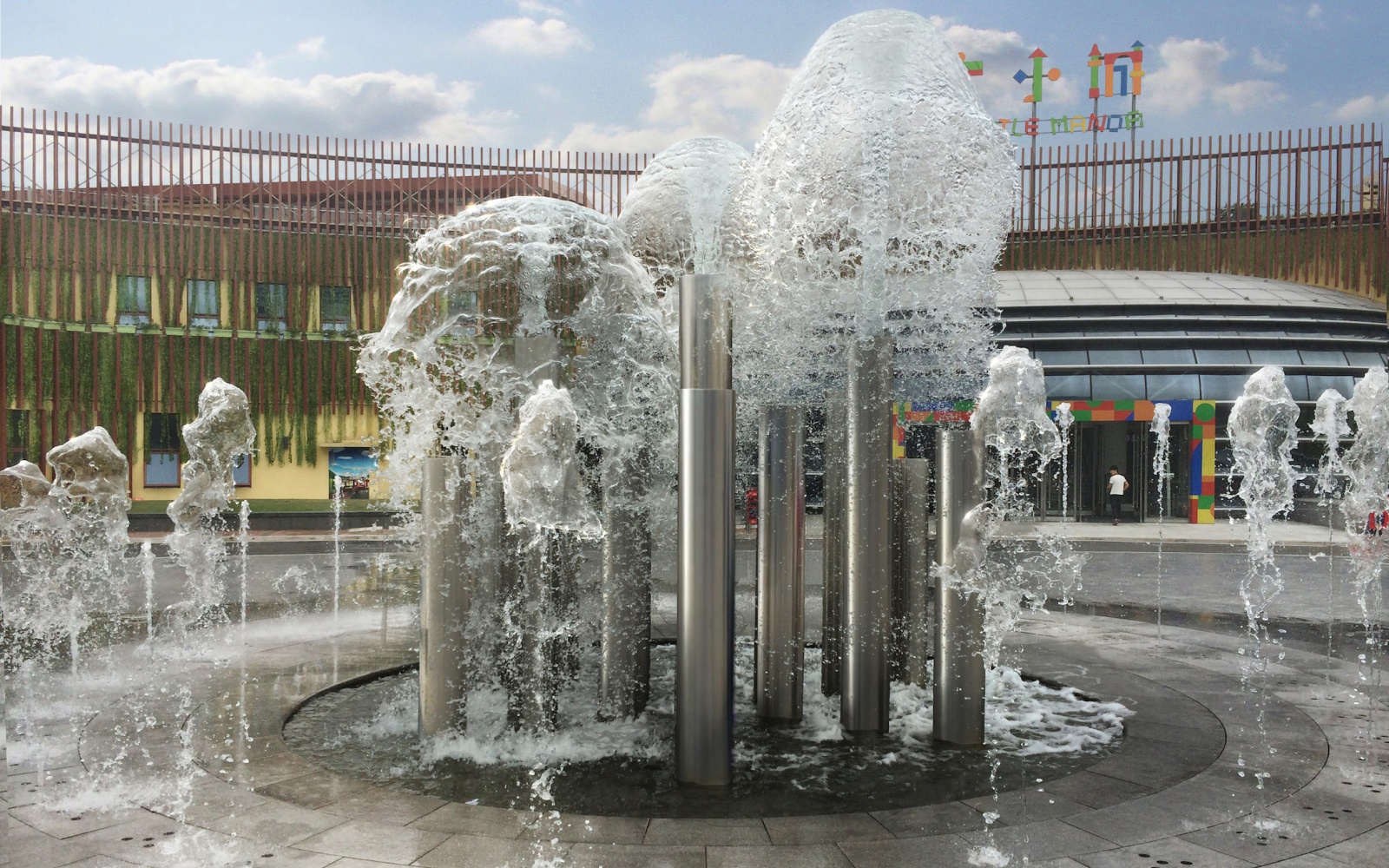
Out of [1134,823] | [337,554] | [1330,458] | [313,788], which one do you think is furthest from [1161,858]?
[1330,458]

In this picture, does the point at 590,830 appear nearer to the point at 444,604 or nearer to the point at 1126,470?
the point at 444,604

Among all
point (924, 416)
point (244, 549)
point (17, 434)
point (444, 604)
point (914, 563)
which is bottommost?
point (244, 549)

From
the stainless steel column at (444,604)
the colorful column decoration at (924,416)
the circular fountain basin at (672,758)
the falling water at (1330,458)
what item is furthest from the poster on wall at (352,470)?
the stainless steel column at (444,604)

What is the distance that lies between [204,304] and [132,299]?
1.61 meters

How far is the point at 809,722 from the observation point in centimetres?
661

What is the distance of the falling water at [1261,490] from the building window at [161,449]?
23495 mm

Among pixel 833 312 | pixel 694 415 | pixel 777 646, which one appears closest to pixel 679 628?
pixel 694 415

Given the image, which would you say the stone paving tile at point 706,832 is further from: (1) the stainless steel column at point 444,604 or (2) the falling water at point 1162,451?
(2) the falling water at point 1162,451

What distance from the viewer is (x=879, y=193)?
6.36m

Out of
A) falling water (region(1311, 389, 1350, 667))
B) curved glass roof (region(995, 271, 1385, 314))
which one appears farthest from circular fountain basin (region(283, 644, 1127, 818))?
curved glass roof (region(995, 271, 1385, 314))

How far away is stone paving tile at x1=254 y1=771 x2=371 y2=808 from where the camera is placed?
500cm

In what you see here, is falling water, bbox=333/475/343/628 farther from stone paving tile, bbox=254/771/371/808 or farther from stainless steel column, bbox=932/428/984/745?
stainless steel column, bbox=932/428/984/745

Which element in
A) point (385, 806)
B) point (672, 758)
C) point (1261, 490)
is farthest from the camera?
point (1261, 490)

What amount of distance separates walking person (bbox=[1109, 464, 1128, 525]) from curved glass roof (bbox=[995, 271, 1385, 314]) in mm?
4766
